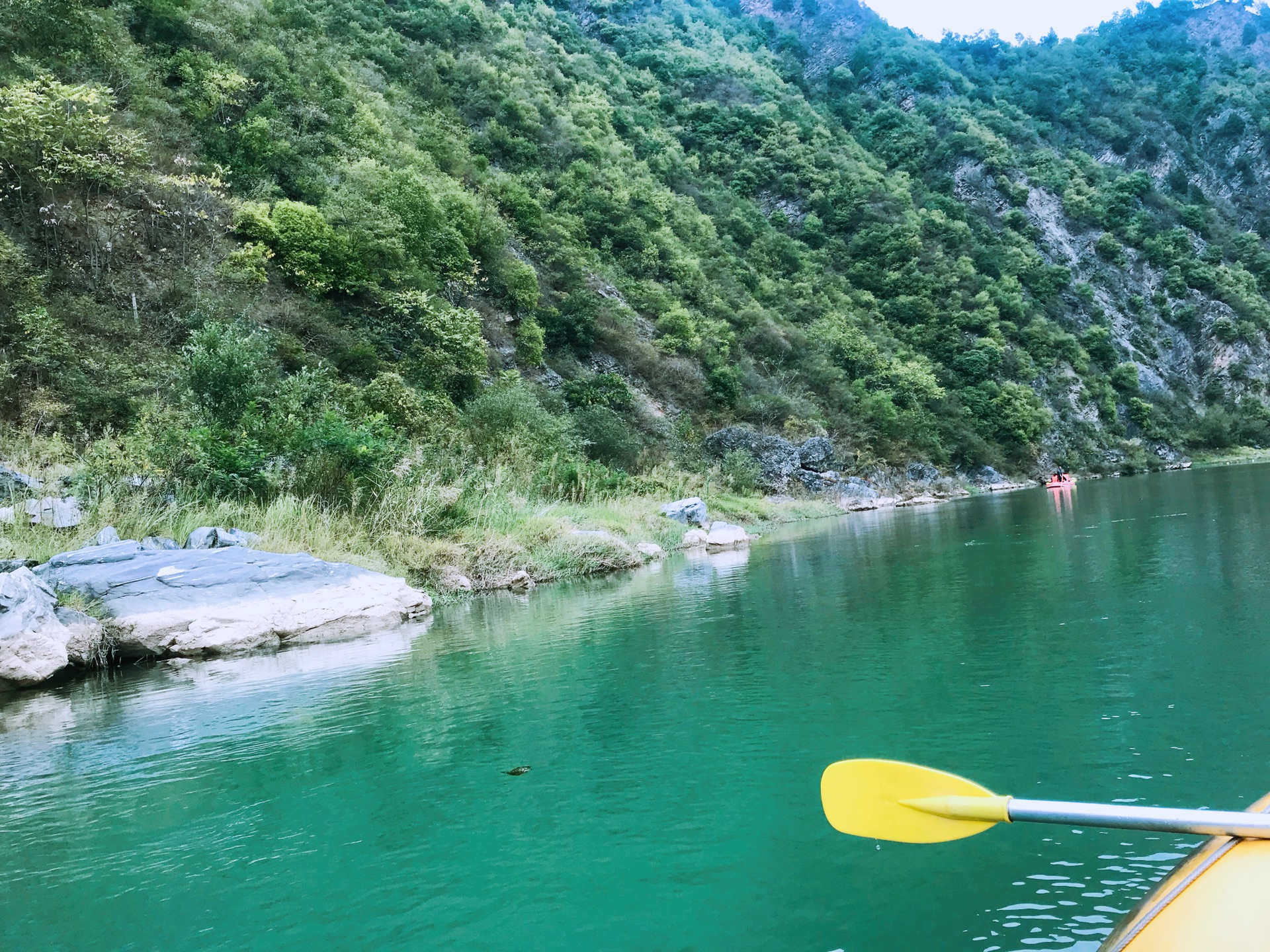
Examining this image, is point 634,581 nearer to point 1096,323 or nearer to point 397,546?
point 397,546

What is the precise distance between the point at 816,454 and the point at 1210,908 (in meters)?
36.3

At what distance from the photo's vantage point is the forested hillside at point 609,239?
18625 millimetres

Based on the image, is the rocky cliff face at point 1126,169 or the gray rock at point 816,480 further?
the rocky cliff face at point 1126,169

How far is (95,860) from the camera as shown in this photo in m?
3.94

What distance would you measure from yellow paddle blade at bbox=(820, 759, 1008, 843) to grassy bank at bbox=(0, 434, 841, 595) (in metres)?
10.4

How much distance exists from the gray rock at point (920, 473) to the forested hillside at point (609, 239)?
0.88 metres

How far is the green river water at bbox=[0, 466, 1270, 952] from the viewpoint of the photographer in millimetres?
3084

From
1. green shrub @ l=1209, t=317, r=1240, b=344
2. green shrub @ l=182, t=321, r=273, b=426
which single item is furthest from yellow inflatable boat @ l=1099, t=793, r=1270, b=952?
green shrub @ l=1209, t=317, r=1240, b=344

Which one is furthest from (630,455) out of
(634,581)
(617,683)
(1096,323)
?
(1096,323)

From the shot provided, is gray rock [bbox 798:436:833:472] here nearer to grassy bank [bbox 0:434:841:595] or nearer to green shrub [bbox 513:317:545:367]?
green shrub [bbox 513:317:545:367]

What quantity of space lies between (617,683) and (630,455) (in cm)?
2231

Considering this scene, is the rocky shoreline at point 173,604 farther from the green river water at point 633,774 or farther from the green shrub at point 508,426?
the green shrub at point 508,426

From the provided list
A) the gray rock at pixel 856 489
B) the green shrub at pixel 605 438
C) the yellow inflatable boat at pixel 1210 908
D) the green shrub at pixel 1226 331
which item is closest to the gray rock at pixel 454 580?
the yellow inflatable boat at pixel 1210 908

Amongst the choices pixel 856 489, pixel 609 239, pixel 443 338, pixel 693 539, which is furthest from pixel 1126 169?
pixel 693 539
